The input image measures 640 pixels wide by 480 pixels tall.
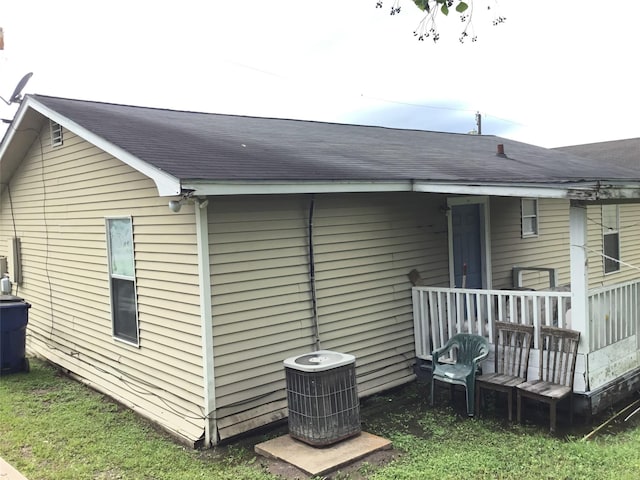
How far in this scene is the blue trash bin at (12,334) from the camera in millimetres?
7699

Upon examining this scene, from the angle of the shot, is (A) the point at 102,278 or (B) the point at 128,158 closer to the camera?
(B) the point at 128,158

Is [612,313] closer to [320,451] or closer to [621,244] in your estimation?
[320,451]

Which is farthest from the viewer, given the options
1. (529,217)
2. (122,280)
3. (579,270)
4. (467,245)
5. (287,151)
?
(529,217)

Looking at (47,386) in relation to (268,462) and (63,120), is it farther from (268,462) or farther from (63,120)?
(268,462)

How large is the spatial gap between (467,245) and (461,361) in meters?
Answer: 2.17

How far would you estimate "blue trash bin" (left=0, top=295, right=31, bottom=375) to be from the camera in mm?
7699

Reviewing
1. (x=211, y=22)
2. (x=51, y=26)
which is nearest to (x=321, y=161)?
(x=211, y=22)

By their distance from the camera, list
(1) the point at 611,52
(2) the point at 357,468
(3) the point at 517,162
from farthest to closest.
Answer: (1) the point at 611,52
(3) the point at 517,162
(2) the point at 357,468

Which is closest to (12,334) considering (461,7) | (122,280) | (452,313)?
(122,280)

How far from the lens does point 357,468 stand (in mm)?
4492

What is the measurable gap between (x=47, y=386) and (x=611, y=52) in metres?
11.2

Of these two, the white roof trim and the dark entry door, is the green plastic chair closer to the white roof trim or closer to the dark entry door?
the dark entry door

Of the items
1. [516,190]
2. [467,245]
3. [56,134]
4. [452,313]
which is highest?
[56,134]

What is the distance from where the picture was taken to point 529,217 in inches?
362
